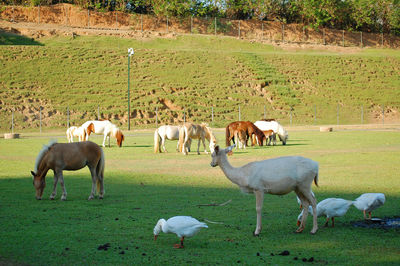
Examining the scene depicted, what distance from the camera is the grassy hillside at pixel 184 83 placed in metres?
68.1

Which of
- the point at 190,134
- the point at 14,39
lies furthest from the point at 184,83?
the point at 190,134

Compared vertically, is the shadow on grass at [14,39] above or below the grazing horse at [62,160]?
above

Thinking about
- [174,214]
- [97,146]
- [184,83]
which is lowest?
[174,214]

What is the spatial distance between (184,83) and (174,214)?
65.3 metres

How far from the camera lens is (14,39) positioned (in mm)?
83750

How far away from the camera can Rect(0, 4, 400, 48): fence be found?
3794 inches

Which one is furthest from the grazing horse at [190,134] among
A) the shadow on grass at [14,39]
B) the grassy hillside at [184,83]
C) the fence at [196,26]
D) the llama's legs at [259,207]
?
the fence at [196,26]

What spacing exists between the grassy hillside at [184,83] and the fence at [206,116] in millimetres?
145

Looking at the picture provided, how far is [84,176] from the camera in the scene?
68.6 ft

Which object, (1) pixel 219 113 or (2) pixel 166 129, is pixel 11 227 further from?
(1) pixel 219 113

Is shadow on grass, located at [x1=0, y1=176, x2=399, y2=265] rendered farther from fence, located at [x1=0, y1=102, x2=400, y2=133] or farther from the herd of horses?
fence, located at [x1=0, y1=102, x2=400, y2=133]

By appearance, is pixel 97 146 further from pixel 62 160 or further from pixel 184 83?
pixel 184 83

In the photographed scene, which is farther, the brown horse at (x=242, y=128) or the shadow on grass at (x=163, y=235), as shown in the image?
the brown horse at (x=242, y=128)

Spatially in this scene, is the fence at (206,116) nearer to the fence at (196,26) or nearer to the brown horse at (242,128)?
the brown horse at (242,128)
